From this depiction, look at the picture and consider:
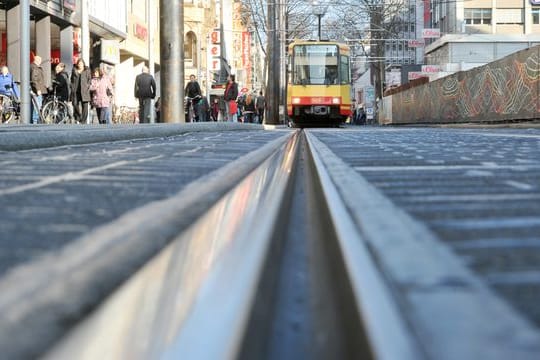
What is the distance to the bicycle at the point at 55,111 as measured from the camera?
15266 mm

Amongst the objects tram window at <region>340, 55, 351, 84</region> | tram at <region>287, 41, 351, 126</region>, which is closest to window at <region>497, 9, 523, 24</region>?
tram window at <region>340, 55, 351, 84</region>

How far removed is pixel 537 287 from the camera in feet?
3.92

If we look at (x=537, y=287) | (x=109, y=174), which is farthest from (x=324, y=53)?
(x=537, y=287)

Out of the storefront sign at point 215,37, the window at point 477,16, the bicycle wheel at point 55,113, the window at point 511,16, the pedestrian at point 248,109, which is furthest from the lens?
the window at point 511,16

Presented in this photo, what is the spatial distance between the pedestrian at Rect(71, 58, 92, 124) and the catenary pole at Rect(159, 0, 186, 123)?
1612 mm

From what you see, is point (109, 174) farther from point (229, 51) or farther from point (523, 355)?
point (229, 51)

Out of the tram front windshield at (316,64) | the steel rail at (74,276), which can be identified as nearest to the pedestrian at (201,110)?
the tram front windshield at (316,64)

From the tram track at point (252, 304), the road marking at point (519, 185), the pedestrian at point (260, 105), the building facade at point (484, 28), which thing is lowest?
the tram track at point (252, 304)

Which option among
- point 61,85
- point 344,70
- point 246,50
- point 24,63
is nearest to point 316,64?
point 344,70

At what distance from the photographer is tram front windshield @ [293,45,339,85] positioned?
82.5 feet

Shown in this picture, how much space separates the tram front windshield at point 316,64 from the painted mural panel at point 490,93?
4.47m

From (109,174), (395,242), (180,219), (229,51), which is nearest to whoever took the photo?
(395,242)

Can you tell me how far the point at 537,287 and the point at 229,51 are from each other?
71.3m

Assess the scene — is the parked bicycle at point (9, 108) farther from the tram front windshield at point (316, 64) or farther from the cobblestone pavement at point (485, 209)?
the tram front windshield at point (316, 64)
